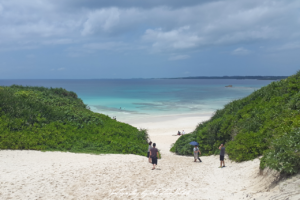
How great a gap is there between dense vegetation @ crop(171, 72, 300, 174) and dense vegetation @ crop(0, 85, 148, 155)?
4.91 meters

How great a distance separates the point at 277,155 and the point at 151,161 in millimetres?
7708

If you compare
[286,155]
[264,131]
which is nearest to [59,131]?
[264,131]

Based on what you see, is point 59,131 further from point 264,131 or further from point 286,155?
point 286,155

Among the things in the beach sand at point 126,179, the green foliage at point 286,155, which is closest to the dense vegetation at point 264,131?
the green foliage at point 286,155

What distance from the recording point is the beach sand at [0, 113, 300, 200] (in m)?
8.55

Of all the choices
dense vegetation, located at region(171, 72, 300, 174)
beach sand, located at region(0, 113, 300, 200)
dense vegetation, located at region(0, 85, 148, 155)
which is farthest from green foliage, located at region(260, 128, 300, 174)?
dense vegetation, located at region(0, 85, 148, 155)

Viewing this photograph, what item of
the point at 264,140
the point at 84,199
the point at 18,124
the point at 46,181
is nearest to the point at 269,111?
the point at 264,140

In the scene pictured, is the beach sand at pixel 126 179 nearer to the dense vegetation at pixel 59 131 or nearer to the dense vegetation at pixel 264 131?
the dense vegetation at pixel 264 131

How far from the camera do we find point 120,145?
56.6 feet

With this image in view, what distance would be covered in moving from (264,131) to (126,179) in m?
7.95

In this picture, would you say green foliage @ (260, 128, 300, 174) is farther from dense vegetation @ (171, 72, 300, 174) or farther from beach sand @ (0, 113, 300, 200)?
beach sand @ (0, 113, 300, 200)

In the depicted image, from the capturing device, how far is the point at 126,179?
36.3ft

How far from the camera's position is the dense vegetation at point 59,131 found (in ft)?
51.6

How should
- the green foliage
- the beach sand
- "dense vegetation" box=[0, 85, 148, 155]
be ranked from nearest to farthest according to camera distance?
the green foliage, the beach sand, "dense vegetation" box=[0, 85, 148, 155]
